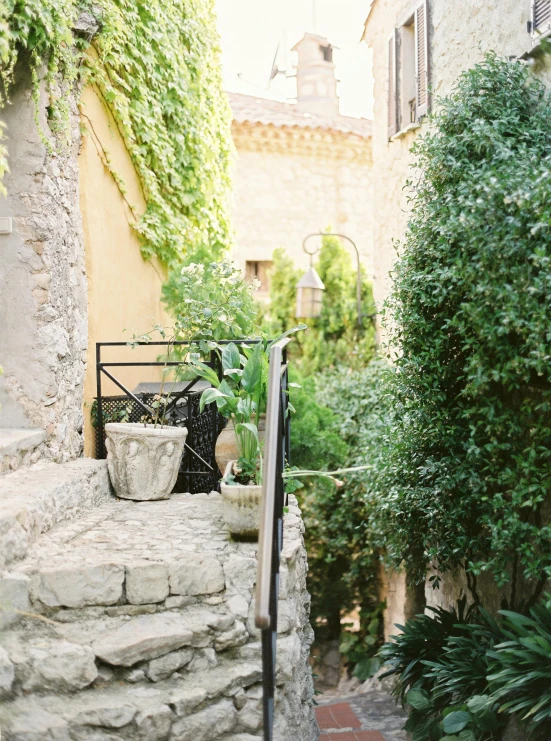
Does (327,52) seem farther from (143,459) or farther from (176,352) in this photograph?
(143,459)

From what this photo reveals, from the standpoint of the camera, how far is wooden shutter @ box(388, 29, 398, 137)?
7.92 meters

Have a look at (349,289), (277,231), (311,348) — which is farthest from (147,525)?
(277,231)

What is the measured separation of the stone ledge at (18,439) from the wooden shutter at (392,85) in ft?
18.2

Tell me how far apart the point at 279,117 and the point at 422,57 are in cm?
652

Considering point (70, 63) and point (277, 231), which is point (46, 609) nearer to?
point (70, 63)

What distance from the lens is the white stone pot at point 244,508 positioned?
3559 mm

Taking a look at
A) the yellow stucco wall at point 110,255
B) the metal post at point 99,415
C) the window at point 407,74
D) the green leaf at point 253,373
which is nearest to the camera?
the green leaf at point 253,373

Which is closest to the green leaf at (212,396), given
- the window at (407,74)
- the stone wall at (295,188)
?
the window at (407,74)

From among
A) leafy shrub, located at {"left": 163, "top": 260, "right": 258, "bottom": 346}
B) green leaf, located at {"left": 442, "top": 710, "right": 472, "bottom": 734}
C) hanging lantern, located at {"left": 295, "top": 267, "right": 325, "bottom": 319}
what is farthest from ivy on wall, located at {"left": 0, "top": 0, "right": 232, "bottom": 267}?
green leaf, located at {"left": 442, "top": 710, "right": 472, "bottom": 734}

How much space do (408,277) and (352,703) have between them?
4688 millimetres

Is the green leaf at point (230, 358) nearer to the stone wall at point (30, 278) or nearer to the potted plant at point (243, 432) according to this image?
the potted plant at point (243, 432)

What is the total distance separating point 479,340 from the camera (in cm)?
426

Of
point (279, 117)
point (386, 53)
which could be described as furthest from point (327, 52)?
point (386, 53)

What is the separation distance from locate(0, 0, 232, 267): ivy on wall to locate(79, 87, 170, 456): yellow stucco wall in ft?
0.51
